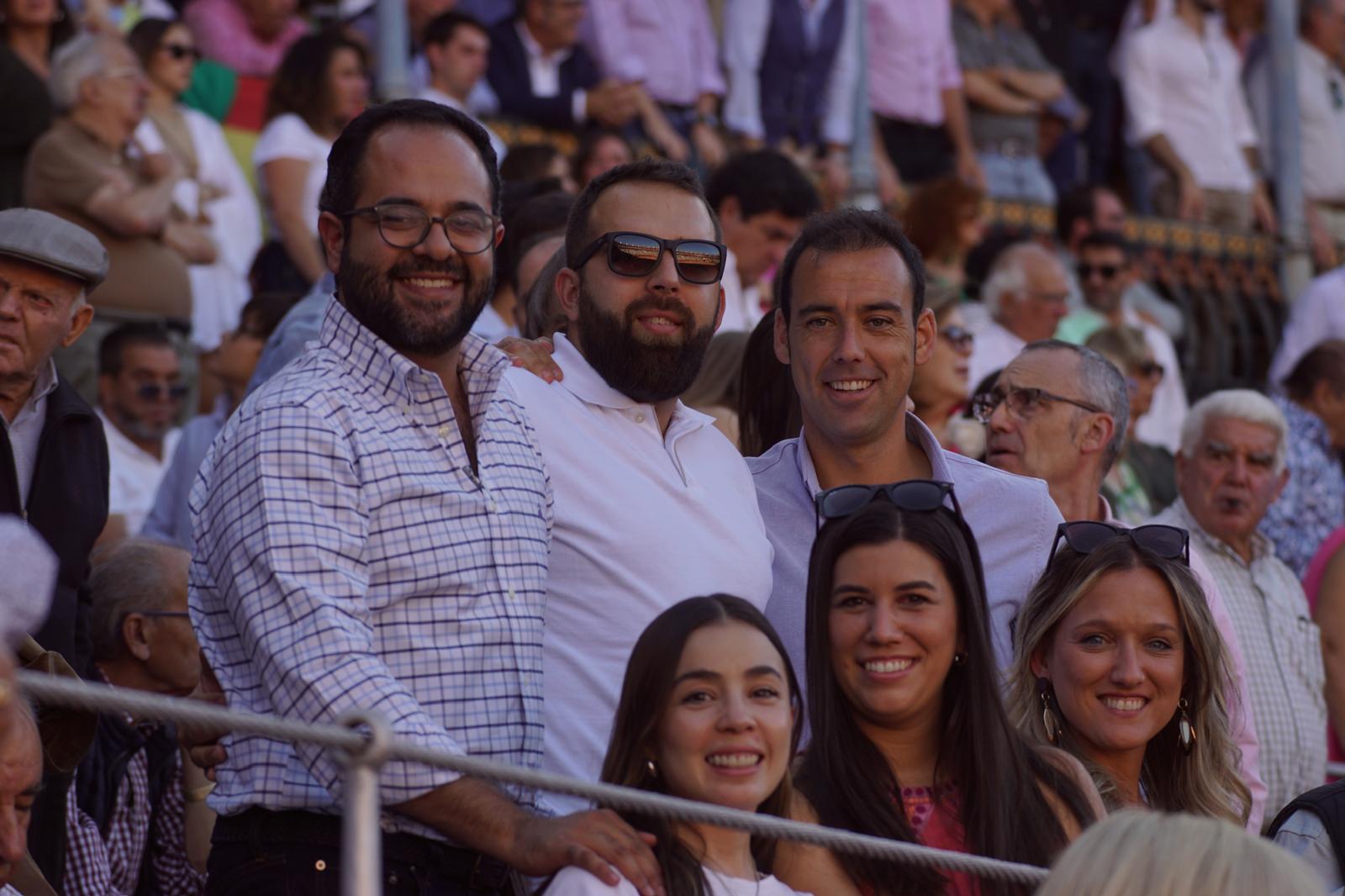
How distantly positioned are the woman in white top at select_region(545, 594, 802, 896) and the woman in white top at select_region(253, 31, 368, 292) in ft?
15.6

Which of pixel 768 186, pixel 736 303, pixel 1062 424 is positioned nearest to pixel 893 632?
pixel 1062 424

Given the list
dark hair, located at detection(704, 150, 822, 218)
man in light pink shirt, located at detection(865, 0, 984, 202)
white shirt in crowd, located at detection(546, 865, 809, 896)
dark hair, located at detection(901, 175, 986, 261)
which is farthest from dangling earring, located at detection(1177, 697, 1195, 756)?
man in light pink shirt, located at detection(865, 0, 984, 202)

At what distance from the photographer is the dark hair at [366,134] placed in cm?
376

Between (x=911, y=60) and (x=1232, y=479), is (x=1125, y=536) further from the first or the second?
(x=911, y=60)

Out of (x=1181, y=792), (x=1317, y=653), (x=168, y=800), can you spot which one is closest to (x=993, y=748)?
(x=1181, y=792)

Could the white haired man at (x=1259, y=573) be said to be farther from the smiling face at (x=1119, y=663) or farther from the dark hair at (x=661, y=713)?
the dark hair at (x=661, y=713)

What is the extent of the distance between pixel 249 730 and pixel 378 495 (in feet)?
3.28

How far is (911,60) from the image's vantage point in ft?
38.0

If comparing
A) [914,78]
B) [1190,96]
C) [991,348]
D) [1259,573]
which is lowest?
[1259,573]

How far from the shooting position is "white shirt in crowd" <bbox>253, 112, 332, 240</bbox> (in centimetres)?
801

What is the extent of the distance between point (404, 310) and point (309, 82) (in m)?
4.73

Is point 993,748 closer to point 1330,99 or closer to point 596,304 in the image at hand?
point 596,304

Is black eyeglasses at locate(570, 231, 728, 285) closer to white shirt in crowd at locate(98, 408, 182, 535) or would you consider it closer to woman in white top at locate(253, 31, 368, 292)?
white shirt in crowd at locate(98, 408, 182, 535)

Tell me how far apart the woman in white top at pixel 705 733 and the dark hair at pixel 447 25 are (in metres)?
5.91
